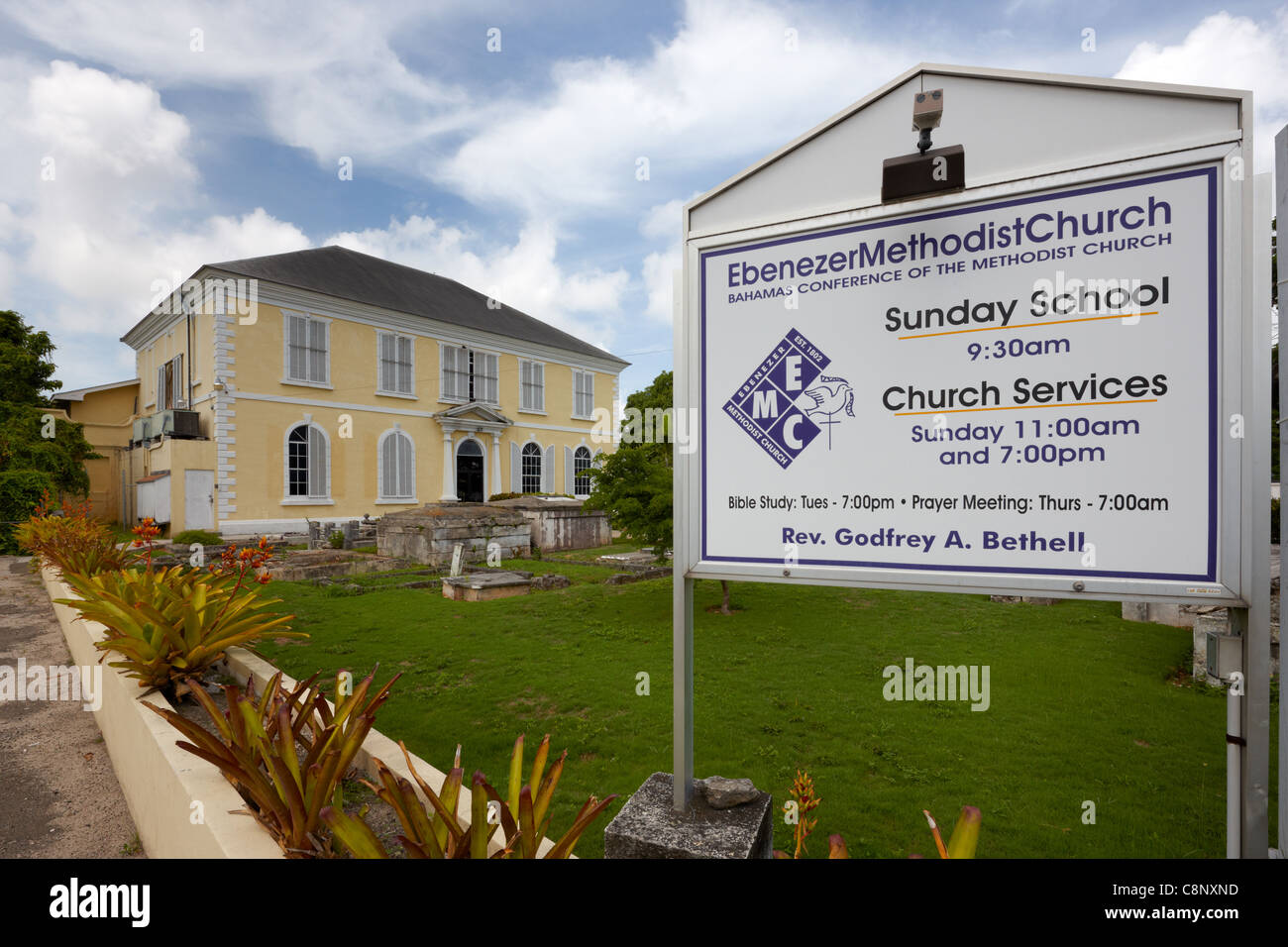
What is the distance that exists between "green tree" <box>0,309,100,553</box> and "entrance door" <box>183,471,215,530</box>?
3.21 meters

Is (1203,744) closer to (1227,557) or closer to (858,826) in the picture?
(858,826)

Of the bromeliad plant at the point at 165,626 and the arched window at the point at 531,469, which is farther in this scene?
the arched window at the point at 531,469

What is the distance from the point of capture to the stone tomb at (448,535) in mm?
14625

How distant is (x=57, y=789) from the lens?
3.80 meters

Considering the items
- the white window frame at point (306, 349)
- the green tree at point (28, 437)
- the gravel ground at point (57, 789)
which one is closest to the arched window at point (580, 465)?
the white window frame at point (306, 349)

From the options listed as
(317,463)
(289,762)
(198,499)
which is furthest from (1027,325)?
(317,463)

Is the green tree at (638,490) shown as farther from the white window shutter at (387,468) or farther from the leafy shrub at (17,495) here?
the leafy shrub at (17,495)

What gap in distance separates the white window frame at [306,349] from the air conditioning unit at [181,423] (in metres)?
2.89

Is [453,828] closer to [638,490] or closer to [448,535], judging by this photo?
[638,490]

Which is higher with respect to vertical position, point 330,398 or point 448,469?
point 330,398

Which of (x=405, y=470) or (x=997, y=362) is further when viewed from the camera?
(x=405, y=470)

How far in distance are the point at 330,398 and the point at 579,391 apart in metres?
12.5

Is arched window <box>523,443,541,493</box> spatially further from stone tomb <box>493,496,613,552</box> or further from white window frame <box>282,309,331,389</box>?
stone tomb <box>493,496,613,552</box>

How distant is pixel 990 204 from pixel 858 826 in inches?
127
